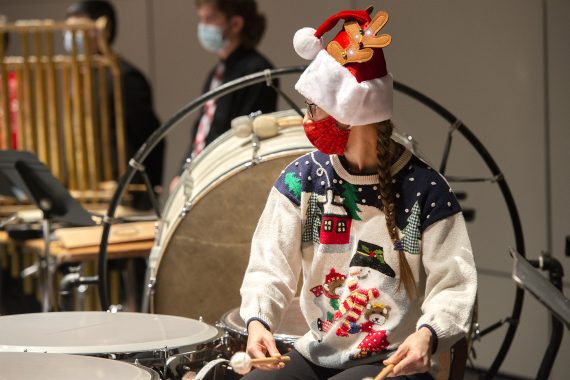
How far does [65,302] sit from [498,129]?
1886 millimetres

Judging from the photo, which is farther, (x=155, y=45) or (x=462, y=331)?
(x=155, y=45)

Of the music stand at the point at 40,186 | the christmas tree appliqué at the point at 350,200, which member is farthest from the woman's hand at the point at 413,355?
the music stand at the point at 40,186

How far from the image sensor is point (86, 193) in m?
4.86

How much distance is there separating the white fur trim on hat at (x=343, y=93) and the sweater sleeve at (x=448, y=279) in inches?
11.3

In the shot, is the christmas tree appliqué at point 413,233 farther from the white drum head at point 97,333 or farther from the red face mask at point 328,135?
the white drum head at point 97,333

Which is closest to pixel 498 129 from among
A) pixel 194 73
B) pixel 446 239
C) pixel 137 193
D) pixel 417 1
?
pixel 417 1

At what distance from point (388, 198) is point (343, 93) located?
251mm

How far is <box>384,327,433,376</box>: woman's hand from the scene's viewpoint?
2.07 m

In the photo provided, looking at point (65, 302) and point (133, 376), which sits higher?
point (133, 376)

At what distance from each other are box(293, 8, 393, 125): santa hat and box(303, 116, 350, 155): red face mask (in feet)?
0.13

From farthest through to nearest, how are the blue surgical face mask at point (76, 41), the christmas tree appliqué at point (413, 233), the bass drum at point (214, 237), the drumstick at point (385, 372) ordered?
the blue surgical face mask at point (76, 41), the bass drum at point (214, 237), the christmas tree appliqué at point (413, 233), the drumstick at point (385, 372)

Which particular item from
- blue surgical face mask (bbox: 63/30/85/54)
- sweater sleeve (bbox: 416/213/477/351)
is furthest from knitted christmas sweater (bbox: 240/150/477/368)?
blue surgical face mask (bbox: 63/30/85/54)

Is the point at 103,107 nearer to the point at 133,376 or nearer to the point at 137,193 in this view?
the point at 137,193

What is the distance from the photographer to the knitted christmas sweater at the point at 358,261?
2260 millimetres
